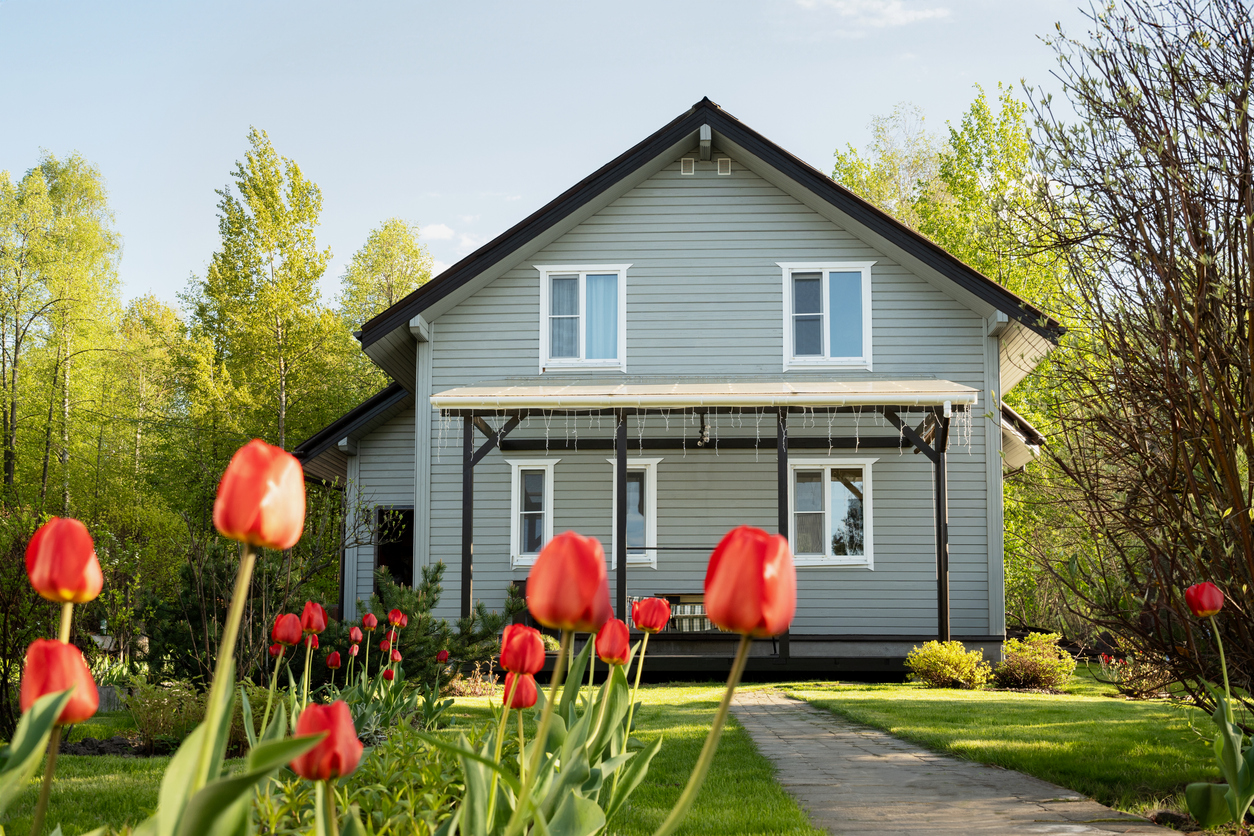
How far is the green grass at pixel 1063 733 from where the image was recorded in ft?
17.7

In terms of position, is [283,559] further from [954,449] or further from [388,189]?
[388,189]

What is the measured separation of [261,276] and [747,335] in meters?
14.4

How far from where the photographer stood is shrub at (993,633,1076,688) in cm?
1210

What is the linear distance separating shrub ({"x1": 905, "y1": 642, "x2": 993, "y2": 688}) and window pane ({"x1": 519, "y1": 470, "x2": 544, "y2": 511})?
18.5 feet

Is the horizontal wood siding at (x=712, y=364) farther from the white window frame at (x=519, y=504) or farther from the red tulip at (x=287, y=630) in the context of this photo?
the red tulip at (x=287, y=630)

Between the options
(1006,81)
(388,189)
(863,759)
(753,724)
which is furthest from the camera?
(388,189)

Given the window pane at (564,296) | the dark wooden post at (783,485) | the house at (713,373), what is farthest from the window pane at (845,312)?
the window pane at (564,296)

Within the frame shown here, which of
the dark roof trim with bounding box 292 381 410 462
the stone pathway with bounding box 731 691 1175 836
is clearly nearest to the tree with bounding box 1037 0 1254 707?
the stone pathway with bounding box 731 691 1175 836

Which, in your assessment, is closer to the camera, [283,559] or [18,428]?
[283,559]

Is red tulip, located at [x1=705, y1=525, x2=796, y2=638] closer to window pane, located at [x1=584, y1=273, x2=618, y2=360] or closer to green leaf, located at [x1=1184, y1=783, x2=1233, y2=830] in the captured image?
green leaf, located at [x1=1184, y1=783, x2=1233, y2=830]

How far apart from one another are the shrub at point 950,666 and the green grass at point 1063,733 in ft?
1.05

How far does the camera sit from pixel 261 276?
927 inches

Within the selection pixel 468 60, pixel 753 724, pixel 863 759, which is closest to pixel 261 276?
pixel 468 60

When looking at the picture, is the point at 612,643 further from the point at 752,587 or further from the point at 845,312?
the point at 845,312
